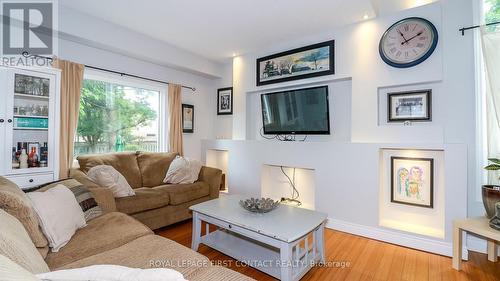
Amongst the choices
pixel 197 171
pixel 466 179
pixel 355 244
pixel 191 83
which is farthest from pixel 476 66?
pixel 191 83

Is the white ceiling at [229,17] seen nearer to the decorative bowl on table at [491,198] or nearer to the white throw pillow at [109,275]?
the decorative bowl on table at [491,198]

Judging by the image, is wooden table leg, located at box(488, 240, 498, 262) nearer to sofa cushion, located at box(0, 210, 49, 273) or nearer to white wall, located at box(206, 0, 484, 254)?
white wall, located at box(206, 0, 484, 254)

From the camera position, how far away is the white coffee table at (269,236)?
164 centimetres

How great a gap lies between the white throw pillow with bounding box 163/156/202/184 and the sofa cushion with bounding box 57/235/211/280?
173 centimetres

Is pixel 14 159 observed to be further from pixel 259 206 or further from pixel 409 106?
pixel 409 106

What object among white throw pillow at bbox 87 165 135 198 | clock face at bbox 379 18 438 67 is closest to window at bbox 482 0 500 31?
clock face at bbox 379 18 438 67

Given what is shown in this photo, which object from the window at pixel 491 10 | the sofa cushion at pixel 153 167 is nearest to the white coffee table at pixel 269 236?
the sofa cushion at pixel 153 167

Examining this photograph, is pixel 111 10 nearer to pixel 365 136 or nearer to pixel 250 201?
pixel 250 201

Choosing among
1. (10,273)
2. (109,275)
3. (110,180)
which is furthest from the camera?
(110,180)

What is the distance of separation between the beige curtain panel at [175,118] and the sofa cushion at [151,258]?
8.24 feet

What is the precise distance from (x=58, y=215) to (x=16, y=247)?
74cm

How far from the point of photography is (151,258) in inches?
51.7

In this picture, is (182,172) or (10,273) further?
(182,172)

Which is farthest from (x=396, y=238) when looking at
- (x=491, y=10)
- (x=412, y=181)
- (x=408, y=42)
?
(x=491, y=10)
